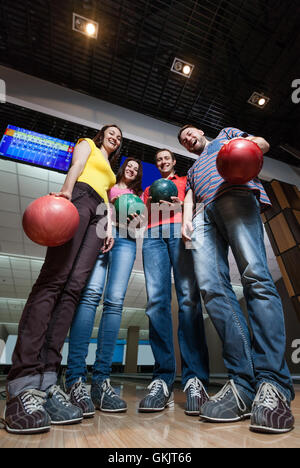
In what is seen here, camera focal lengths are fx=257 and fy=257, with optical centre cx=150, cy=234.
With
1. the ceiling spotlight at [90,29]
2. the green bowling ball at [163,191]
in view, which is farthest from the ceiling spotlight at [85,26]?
the green bowling ball at [163,191]

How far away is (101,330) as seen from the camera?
4.41ft

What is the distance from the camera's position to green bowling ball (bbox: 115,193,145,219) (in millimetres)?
1563

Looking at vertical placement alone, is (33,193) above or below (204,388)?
above

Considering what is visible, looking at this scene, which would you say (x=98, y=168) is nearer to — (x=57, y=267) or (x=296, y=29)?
(x=57, y=267)

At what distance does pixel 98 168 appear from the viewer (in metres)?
1.43

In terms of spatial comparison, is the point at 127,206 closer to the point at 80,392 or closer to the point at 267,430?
the point at 80,392

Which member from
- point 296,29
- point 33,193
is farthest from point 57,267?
point 33,193

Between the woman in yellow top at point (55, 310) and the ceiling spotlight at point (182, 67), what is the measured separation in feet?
7.92

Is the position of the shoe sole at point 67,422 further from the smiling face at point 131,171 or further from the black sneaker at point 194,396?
the smiling face at point 131,171

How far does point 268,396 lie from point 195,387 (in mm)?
400

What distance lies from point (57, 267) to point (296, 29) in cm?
366

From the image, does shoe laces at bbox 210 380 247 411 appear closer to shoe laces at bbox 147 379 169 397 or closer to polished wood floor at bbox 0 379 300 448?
polished wood floor at bbox 0 379 300 448
